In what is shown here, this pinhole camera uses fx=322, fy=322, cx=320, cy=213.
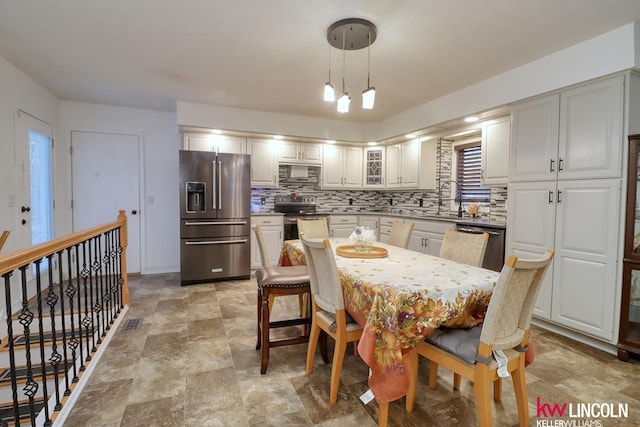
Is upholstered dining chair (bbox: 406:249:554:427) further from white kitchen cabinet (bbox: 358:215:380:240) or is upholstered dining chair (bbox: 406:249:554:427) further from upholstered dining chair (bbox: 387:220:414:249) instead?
white kitchen cabinet (bbox: 358:215:380:240)

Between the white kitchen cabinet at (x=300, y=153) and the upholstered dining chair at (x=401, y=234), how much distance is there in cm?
245

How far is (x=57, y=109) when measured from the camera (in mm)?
4281

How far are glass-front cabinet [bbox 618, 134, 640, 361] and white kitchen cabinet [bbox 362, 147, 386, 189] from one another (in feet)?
11.1

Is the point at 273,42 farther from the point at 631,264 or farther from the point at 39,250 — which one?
the point at 631,264

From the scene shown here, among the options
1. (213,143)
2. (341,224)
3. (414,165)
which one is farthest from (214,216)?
(414,165)

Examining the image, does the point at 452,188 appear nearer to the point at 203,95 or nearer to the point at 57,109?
the point at 203,95

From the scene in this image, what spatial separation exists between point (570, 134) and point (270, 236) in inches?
148

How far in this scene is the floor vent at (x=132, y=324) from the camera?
113 inches

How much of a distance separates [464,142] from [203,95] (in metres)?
3.56

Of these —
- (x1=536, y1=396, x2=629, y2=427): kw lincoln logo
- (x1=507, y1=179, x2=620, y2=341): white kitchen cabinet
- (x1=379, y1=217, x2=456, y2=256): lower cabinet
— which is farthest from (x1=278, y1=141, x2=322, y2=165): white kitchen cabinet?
(x1=536, y1=396, x2=629, y2=427): kw lincoln logo

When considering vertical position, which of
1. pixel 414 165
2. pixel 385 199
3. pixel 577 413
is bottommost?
pixel 577 413

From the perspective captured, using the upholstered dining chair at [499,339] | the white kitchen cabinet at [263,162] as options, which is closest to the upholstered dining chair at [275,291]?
the upholstered dining chair at [499,339]

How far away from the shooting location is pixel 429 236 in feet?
14.0

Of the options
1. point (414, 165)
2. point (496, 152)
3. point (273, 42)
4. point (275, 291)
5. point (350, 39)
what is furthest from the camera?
point (414, 165)
